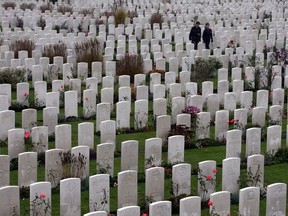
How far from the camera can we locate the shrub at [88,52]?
18922mm

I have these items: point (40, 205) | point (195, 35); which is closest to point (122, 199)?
point (40, 205)

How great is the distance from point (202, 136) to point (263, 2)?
62.4 feet

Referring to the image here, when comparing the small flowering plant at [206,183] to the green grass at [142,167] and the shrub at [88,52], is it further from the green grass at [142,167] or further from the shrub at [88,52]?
the shrub at [88,52]

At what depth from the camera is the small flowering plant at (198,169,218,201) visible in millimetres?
11141

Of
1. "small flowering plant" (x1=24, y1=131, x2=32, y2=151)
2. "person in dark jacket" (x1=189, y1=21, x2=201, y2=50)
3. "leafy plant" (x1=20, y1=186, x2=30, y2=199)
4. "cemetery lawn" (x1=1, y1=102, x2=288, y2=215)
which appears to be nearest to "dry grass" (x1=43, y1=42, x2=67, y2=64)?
"person in dark jacket" (x1=189, y1=21, x2=201, y2=50)

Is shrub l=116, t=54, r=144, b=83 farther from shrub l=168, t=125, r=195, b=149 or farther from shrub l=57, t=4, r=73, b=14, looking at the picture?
shrub l=57, t=4, r=73, b=14

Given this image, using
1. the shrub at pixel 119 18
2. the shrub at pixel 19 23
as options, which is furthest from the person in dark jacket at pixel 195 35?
the shrub at pixel 19 23

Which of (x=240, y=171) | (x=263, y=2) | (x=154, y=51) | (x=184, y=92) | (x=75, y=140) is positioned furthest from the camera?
(x=263, y=2)

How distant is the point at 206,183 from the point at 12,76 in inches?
275

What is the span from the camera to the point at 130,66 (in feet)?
60.0

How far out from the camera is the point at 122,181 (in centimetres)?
1055

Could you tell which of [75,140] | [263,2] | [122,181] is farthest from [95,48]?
[263,2]

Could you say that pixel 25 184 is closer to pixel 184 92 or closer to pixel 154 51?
pixel 184 92

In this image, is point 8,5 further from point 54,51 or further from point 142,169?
point 142,169
